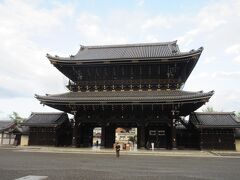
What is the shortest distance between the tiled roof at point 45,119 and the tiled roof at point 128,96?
4218mm

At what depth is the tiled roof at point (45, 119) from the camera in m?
34.6

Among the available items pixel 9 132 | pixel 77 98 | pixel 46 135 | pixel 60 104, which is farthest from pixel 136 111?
pixel 9 132

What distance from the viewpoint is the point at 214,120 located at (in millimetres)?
32906

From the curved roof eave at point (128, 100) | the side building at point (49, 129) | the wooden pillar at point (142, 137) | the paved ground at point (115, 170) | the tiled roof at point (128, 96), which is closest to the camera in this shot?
the paved ground at point (115, 170)

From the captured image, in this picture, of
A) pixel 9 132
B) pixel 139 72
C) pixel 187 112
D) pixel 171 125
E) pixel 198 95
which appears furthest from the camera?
pixel 9 132

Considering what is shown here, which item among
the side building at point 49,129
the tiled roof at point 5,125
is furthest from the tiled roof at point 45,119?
the tiled roof at point 5,125

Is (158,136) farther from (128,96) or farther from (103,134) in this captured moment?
(128,96)

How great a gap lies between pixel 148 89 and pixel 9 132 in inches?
1040

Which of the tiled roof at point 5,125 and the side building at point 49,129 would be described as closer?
the side building at point 49,129

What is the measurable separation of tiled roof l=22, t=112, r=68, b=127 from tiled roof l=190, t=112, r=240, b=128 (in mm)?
17764

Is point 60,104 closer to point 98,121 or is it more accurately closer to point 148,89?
point 98,121

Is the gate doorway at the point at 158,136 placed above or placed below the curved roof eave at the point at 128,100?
below

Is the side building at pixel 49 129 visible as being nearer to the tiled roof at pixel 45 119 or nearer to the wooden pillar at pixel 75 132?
the tiled roof at pixel 45 119

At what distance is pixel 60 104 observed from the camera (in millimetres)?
31031
